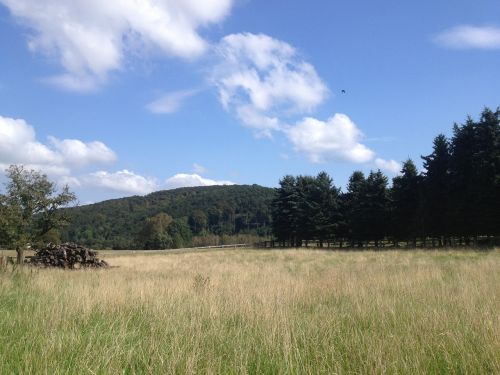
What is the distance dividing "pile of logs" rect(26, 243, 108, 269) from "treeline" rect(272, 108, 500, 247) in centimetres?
3056

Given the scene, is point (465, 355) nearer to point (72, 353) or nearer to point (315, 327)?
point (315, 327)

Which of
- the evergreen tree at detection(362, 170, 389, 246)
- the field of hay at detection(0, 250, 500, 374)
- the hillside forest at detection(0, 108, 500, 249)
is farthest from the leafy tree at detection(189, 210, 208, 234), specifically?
the field of hay at detection(0, 250, 500, 374)

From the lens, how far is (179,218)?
140m

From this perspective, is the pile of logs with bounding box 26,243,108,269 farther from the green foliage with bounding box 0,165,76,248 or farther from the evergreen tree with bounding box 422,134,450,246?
the evergreen tree with bounding box 422,134,450,246

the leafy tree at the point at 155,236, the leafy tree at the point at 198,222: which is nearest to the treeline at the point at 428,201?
the leafy tree at the point at 155,236

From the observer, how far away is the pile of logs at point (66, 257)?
2484cm

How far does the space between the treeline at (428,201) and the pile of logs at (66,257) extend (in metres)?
30.6

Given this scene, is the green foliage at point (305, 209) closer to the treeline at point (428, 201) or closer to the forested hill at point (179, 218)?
the treeline at point (428, 201)

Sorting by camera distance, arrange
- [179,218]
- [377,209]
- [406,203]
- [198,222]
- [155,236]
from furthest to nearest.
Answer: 1. [198,222]
2. [179,218]
3. [155,236]
4. [377,209]
5. [406,203]

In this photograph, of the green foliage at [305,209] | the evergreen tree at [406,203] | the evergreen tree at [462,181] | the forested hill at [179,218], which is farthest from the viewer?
the forested hill at [179,218]

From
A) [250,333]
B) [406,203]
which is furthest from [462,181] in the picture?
[250,333]

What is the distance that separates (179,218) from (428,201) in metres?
104

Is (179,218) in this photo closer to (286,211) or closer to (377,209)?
(286,211)

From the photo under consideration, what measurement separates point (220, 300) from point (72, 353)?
401 centimetres
